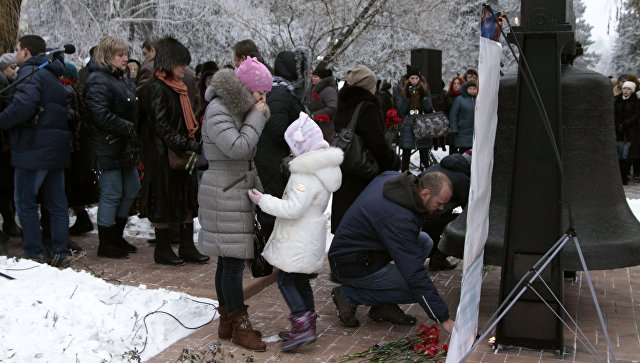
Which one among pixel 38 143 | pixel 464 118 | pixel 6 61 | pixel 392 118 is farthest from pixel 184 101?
pixel 464 118

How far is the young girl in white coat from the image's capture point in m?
5.21

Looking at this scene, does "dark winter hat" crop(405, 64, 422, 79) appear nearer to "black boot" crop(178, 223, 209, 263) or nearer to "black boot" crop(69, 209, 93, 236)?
"black boot" crop(69, 209, 93, 236)

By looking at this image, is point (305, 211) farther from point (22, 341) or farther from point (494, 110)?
point (22, 341)

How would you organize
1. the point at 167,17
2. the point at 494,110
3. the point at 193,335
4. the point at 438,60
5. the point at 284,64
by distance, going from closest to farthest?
the point at 494,110
the point at 193,335
the point at 284,64
the point at 438,60
the point at 167,17

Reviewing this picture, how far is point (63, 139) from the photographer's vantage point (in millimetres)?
7215

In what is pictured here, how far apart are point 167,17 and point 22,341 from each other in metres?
15.8

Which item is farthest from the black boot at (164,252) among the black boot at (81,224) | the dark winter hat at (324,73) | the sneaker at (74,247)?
the dark winter hat at (324,73)

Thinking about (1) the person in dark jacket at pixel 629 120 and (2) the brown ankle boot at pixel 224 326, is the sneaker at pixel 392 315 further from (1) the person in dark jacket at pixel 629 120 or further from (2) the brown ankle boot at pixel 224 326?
(1) the person in dark jacket at pixel 629 120

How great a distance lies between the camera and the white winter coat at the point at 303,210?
17.0 ft

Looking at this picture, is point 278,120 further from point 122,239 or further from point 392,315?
point 122,239

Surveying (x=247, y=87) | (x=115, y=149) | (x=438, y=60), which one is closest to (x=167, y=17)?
(x=438, y=60)

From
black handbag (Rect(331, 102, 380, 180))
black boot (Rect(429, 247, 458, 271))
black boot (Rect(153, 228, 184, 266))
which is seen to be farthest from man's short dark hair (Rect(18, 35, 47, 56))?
black boot (Rect(429, 247, 458, 271))

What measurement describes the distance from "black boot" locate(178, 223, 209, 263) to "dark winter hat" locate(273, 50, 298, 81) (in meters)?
1.84

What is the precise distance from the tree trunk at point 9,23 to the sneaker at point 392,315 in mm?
5097
